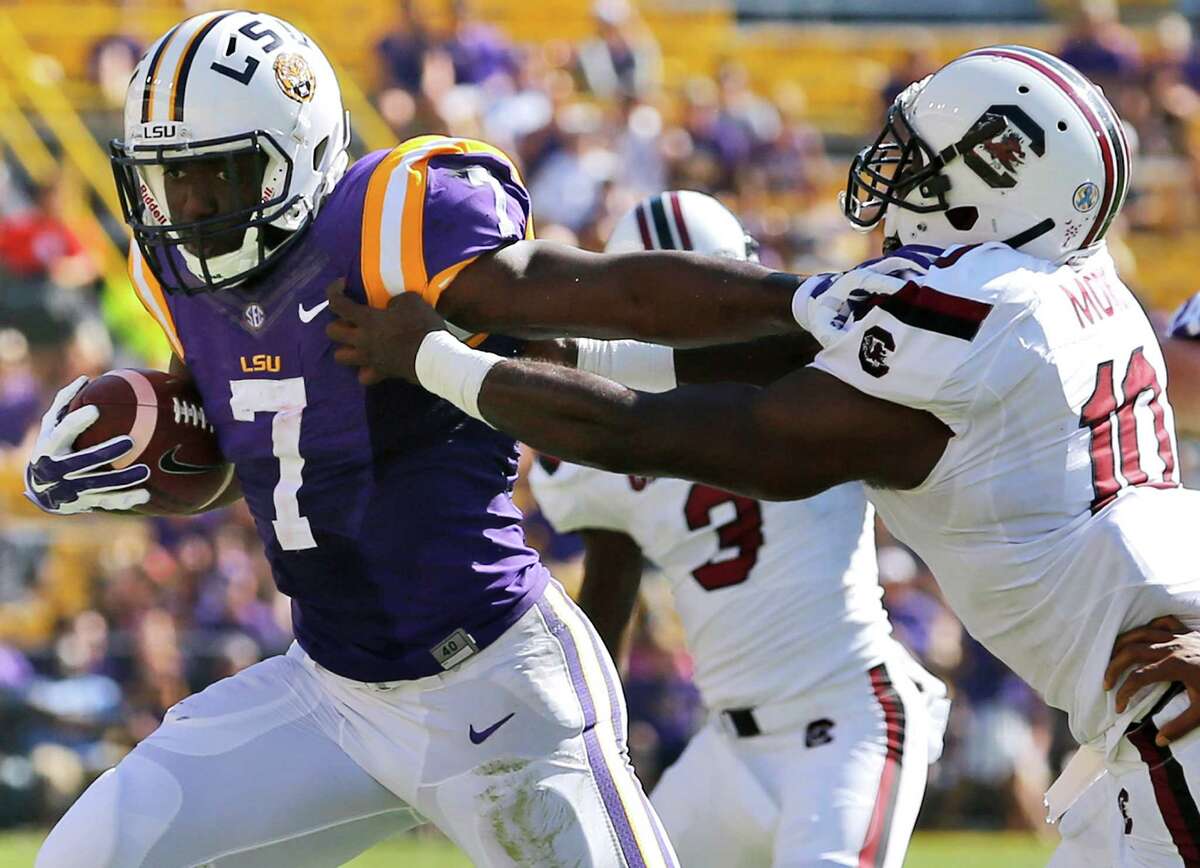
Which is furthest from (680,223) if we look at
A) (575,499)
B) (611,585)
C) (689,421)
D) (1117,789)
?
(1117,789)

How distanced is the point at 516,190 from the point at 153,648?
516 cm

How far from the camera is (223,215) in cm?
321

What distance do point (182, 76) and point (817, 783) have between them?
1943 millimetres

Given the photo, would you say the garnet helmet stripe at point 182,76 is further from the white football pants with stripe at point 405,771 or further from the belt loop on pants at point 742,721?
the belt loop on pants at point 742,721

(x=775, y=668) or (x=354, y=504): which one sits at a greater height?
(x=354, y=504)

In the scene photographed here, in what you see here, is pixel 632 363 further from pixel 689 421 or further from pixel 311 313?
pixel 311 313

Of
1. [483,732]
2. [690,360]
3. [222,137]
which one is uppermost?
[222,137]

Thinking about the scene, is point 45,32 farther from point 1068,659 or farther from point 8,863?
point 1068,659

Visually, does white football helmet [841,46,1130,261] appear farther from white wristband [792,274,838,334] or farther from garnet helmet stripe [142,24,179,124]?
garnet helmet stripe [142,24,179,124]

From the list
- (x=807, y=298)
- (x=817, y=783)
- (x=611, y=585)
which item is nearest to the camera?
(x=807, y=298)

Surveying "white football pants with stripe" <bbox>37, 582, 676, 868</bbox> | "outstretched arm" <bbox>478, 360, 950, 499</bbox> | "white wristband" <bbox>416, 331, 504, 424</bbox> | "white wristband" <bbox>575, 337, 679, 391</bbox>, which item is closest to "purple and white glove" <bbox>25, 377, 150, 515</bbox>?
"white football pants with stripe" <bbox>37, 582, 676, 868</bbox>

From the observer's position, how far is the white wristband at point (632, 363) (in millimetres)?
3629

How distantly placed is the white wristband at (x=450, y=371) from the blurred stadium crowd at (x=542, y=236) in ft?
16.2

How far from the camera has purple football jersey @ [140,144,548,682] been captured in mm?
3141
